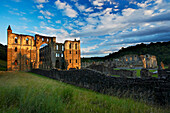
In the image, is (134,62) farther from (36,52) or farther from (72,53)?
(36,52)

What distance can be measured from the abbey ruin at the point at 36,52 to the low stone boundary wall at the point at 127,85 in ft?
82.2

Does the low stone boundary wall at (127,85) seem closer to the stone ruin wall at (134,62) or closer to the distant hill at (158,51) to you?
the stone ruin wall at (134,62)

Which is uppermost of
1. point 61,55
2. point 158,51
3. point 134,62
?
point 158,51

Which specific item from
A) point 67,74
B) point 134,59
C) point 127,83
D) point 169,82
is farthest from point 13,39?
point 134,59

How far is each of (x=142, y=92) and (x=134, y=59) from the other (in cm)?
4204

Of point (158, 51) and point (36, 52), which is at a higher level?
point (158, 51)

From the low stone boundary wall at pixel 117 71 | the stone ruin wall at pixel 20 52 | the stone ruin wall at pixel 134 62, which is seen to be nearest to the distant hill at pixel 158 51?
the stone ruin wall at pixel 134 62

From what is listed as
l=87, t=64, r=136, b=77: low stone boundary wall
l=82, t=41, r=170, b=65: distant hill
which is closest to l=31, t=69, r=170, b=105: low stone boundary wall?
l=87, t=64, r=136, b=77: low stone boundary wall

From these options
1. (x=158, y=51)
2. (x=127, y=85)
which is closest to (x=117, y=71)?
(x=127, y=85)

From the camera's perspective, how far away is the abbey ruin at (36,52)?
104 feet

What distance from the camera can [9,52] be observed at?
31234 mm

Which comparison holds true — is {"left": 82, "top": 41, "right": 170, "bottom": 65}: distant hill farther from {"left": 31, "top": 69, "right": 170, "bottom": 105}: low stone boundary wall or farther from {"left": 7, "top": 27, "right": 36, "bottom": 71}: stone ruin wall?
{"left": 7, "top": 27, "right": 36, "bottom": 71}: stone ruin wall

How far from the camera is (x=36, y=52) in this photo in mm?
36188

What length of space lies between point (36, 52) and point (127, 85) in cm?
3537
